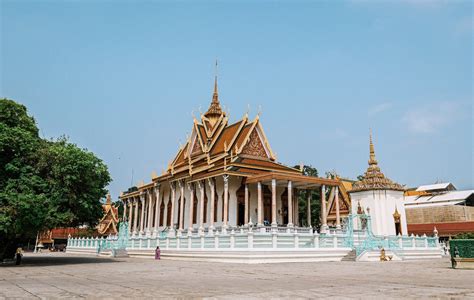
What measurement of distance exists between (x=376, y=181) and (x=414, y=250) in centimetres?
927

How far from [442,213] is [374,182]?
11129 mm

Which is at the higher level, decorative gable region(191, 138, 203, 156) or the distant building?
decorative gable region(191, 138, 203, 156)

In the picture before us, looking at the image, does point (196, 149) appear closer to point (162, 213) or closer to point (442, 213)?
point (162, 213)

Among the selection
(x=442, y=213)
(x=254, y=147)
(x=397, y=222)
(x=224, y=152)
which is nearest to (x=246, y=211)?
(x=224, y=152)

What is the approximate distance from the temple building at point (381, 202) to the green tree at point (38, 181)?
2051 centimetres

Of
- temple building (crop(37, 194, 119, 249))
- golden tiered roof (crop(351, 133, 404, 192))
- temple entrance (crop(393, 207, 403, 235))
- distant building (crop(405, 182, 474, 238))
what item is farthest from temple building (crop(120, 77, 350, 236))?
temple building (crop(37, 194, 119, 249))

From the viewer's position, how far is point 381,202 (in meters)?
31.7

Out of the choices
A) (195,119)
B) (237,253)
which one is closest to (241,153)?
(195,119)

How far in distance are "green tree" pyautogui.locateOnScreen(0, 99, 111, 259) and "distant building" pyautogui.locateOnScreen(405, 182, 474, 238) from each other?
29.4 meters

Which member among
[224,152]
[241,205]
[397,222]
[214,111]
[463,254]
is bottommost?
[463,254]

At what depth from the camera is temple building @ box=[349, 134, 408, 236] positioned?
3100 centimetres

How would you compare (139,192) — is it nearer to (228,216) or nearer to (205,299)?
(228,216)

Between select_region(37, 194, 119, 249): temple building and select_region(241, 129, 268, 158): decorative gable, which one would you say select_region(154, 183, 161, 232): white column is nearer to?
select_region(241, 129, 268, 158): decorative gable

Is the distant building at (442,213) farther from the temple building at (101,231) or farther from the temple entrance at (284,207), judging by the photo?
the temple building at (101,231)
